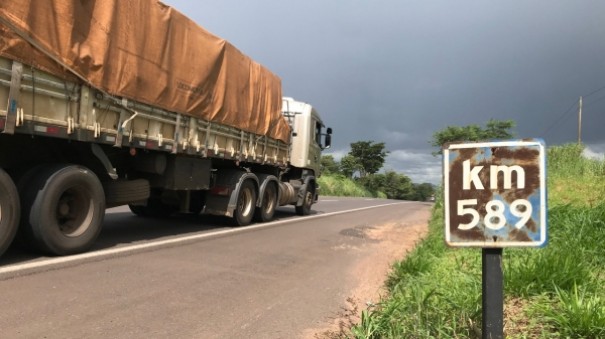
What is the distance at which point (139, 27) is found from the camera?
22.9ft

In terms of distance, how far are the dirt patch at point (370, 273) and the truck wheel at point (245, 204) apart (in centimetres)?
272

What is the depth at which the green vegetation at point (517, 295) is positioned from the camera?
3.21 metres

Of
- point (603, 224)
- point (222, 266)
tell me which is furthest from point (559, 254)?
point (222, 266)

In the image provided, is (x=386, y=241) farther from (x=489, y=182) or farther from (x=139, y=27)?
(x=489, y=182)

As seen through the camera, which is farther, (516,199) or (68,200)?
(68,200)

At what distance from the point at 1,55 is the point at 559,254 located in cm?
592

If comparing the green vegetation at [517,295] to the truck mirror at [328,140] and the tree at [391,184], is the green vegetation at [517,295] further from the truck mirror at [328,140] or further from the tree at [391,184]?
the tree at [391,184]

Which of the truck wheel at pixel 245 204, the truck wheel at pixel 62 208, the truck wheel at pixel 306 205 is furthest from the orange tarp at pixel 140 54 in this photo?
the truck wheel at pixel 306 205

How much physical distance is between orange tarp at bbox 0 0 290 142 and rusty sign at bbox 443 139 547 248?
4902mm

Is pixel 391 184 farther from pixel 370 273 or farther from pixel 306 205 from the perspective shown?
pixel 370 273

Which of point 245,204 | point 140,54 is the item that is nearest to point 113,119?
point 140,54

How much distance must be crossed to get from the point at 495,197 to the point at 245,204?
29.2ft

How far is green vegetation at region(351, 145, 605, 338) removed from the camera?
3.21 metres

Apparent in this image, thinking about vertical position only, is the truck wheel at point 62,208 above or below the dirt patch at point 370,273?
above
